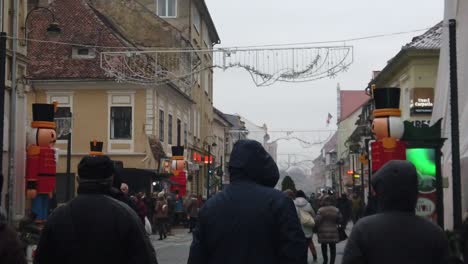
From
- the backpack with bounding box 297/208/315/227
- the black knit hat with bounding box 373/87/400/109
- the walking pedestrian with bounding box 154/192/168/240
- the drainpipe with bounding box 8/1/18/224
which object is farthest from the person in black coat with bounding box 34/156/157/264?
the walking pedestrian with bounding box 154/192/168/240

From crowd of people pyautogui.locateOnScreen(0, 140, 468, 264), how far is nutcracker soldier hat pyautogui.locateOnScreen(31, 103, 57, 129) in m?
16.0

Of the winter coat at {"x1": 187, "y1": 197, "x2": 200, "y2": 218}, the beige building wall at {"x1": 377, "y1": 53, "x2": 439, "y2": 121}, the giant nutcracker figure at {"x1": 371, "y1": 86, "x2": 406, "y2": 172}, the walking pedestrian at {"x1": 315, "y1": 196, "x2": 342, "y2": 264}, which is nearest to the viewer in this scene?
the giant nutcracker figure at {"x1": 371, "y1": 86, "x2": 406, "y2": 172}

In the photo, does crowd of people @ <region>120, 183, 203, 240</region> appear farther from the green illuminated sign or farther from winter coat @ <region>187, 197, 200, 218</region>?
the green illuminated sign

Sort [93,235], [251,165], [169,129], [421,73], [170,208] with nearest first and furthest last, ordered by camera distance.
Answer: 1. [93,235]
2. [251,165]
3. [170,208]
4. [421,73]
5. [169,129]

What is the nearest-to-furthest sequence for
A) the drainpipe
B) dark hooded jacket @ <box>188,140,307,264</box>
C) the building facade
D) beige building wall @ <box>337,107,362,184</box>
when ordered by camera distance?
1. dark hooded jacket @ <box>188,140,307,264</box>
2. the drainpipe
3. the building facade
4. beige building wall @ <box>337,107,362,184</box>

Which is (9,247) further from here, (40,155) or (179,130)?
(179,130)

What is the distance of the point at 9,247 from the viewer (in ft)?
16.5

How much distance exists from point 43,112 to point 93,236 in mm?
16450

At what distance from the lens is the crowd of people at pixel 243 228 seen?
192 inches

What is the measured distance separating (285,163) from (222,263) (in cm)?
9422

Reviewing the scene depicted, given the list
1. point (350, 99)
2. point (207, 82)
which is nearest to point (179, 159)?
point (207, 82)

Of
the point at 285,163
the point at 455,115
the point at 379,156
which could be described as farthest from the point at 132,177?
the point at 285,163

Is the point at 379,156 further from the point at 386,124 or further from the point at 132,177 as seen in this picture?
the point at 132,177

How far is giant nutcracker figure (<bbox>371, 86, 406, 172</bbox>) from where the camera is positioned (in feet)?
53.3
